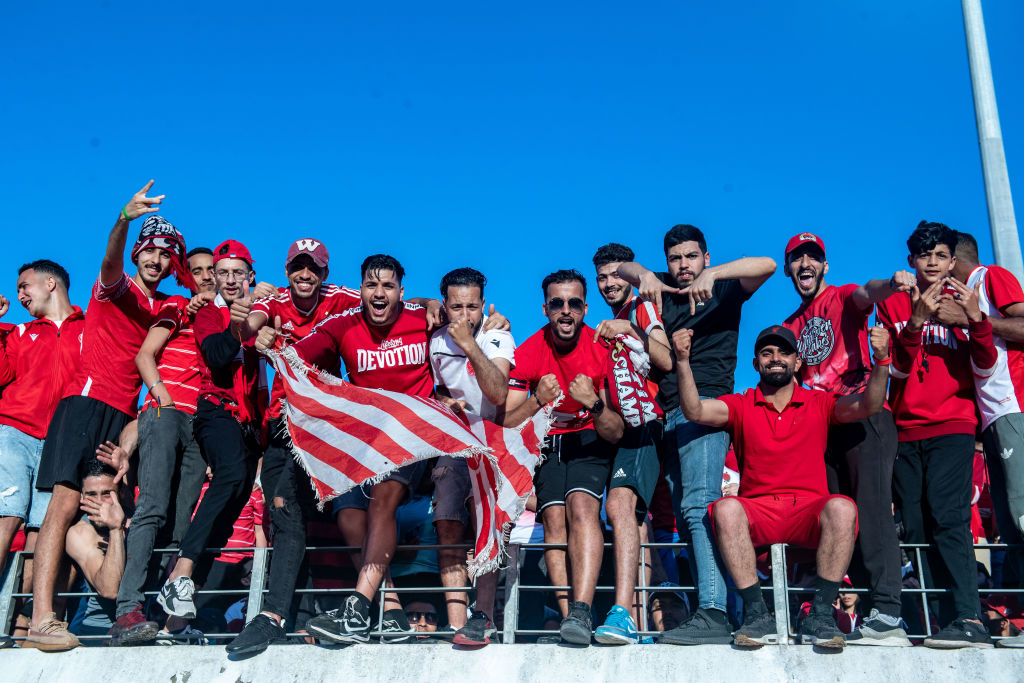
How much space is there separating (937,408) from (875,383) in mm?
684

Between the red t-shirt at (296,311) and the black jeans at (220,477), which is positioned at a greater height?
the red t-shirt at (296,311)

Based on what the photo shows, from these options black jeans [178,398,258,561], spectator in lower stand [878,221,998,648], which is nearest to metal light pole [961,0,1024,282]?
spectator in lower stand [878,221,998,648]

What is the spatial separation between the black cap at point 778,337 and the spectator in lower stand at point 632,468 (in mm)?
695

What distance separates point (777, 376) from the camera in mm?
6371

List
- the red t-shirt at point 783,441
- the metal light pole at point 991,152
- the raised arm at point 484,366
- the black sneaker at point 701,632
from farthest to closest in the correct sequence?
the metal light pole at point 991,152
the raised arm at point 484,366
the red t-shirt at point 783,441
the black sneaker at point 701,632

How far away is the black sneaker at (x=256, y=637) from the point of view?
5.95m

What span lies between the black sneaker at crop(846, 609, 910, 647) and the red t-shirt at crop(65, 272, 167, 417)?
5646 millimetres

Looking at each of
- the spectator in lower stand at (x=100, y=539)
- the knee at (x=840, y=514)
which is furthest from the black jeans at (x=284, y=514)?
the knee at (x=840, y=514)

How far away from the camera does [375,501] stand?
21.2 feet

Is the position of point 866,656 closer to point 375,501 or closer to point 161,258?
point 375,501

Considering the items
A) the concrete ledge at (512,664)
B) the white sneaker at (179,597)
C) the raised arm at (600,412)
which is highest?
the raised arm at (600,412)

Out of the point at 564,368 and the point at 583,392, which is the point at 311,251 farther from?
the point at 583,392

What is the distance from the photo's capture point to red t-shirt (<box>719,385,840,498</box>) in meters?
6.13

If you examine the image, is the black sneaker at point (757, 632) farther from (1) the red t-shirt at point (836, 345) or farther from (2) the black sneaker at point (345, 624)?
(2) the black sneaker at point (345, 624)
